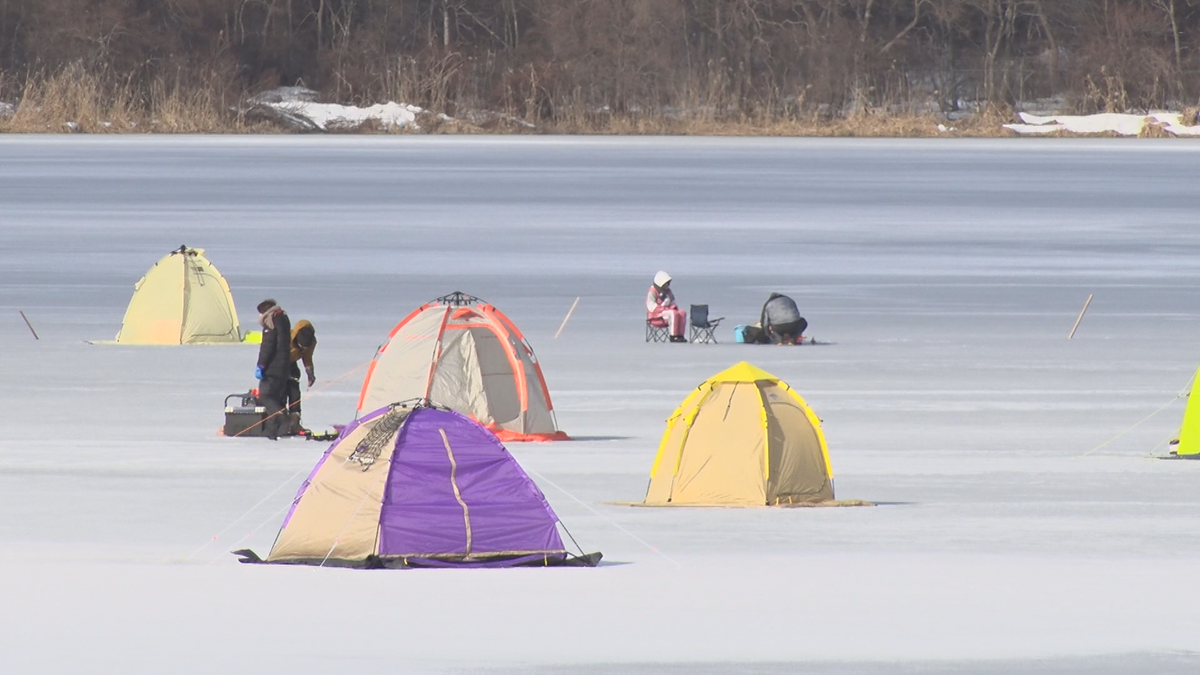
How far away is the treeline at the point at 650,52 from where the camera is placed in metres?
72.5

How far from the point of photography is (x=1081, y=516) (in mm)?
11102

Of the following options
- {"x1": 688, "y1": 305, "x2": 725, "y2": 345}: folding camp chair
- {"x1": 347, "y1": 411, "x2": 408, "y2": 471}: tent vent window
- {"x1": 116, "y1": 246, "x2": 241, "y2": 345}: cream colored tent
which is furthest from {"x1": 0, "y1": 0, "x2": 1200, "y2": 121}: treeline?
{"x1": 347, "y1": 411, "x2": 408, "y2": 471}: tent vent window

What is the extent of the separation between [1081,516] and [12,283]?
50.8 feet

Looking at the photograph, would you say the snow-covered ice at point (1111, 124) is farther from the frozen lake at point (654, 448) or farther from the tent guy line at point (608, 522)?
the tent guy line at point (608, 522)

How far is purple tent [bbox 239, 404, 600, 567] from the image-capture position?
9562mm

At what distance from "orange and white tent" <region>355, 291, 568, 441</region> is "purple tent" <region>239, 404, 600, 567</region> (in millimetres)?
3664

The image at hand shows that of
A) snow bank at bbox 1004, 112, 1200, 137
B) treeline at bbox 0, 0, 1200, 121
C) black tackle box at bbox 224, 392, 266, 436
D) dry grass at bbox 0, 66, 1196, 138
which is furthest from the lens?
treeline at bbox 0, 0, 1200, 121

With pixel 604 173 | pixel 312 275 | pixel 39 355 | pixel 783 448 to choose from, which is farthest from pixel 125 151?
pixel 783 448

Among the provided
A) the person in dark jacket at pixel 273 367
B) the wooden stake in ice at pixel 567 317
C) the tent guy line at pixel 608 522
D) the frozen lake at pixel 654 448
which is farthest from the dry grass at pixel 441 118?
the tent guy line at pixel 608 522

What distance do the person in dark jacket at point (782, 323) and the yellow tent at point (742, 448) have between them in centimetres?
788

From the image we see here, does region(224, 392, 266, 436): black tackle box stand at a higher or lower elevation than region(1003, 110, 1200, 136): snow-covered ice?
lower

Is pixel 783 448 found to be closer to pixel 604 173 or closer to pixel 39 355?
pixel 39 355

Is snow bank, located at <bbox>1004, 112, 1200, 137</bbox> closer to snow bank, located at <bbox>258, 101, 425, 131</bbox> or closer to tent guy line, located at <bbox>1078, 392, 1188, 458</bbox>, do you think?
snow bank, located at <bbox>258, 101, 425, 131</bbox>

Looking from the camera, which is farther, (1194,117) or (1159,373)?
(1194,117)
